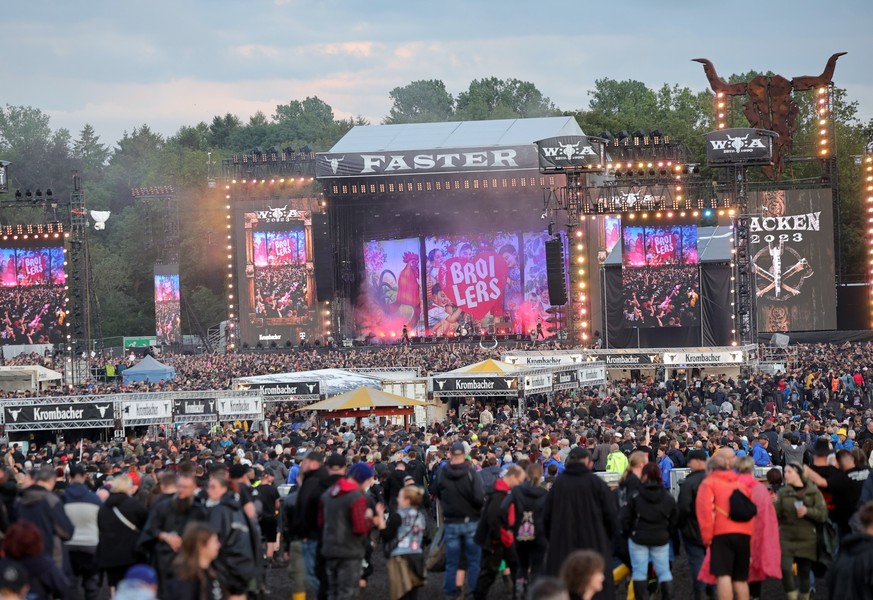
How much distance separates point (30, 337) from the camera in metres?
43.5

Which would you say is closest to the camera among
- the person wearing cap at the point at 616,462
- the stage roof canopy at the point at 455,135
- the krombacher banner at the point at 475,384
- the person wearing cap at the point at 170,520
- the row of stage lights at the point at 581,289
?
the person wearing cap at the point at 170,520

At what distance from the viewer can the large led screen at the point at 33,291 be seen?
4294 cm

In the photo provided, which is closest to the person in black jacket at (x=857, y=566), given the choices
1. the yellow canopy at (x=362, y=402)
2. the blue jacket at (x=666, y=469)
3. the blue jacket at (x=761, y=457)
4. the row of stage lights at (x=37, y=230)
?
the blue jacket at (x=666, y=469)

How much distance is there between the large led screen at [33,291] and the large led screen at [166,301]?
39.4 ft

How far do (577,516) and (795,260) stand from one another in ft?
134

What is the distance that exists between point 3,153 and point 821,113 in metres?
59.5

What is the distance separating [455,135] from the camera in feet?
184

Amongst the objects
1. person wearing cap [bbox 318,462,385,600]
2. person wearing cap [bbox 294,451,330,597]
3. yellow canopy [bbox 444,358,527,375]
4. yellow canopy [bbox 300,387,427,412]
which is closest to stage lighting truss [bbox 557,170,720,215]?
yellow canopy [bbox 444,358,527,375]

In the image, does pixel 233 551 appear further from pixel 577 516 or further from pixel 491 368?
pixel 491 368

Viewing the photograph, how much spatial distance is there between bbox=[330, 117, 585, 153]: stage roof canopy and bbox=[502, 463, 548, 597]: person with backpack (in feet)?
139

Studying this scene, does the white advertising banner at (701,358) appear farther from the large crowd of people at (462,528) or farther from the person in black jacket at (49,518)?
the person in black jacket at (49,518)

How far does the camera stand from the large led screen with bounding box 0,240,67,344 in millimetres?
42938

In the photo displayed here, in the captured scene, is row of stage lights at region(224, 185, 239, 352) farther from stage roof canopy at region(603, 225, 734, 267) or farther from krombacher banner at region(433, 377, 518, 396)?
krombacher banner at region(433, 377, 518, 396)

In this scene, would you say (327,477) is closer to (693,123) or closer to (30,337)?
(30,337)
